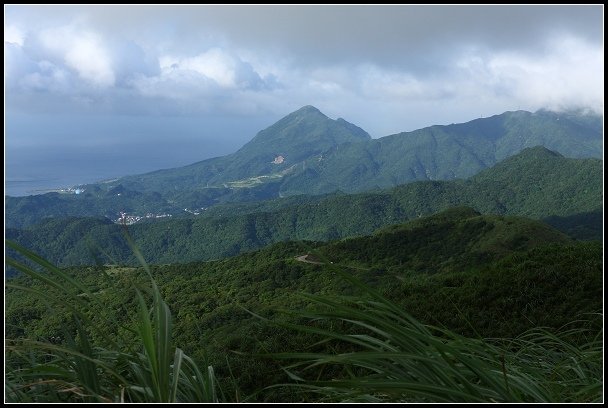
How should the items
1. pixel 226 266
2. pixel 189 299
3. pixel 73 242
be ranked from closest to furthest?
pixel 189 299 < pixel 226 266 < pixel 73 242

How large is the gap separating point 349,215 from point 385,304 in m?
62.1

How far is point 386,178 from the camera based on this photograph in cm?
15462

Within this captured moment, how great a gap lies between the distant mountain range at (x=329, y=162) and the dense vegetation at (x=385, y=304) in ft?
216

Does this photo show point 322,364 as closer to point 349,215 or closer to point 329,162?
point 349,215

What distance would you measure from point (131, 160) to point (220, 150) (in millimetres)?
39946

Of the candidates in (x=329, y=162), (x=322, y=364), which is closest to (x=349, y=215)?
(x=322, y=364)

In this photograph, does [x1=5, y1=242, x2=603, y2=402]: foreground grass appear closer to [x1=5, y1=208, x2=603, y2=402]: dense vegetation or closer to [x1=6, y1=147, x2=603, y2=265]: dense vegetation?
[x1=5, y1=208, x2=603, y2=402]: dense vegetation

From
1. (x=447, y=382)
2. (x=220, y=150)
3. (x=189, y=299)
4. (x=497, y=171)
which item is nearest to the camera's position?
(x=447, y=382)

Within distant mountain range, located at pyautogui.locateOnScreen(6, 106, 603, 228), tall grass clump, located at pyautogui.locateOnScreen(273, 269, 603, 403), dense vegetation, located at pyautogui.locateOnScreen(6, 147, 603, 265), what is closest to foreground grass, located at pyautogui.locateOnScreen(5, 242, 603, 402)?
tall grass clump, located at pyautogui.locateOnScreen(273, 269, 603, 403)

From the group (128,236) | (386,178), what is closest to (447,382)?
(128,236)

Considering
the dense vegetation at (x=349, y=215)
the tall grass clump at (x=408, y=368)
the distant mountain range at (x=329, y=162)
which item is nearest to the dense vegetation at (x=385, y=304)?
the tall grass clump at (x=408, y=368)

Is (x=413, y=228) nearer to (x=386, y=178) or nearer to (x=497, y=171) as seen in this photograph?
(x=497, y=171)

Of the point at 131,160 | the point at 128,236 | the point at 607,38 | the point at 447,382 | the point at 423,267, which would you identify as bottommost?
the point at 423,267

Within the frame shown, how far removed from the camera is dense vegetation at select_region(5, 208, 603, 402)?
1.04m
